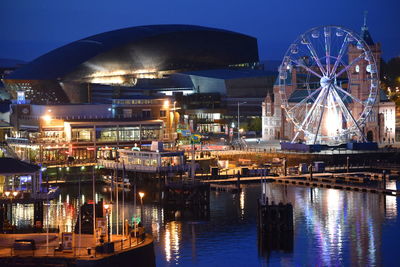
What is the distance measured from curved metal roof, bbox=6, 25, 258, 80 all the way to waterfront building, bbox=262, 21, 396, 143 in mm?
22387

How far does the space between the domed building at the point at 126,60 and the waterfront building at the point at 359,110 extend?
2179cm

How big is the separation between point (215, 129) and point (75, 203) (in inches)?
2657

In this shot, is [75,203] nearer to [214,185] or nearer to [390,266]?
[214,185]

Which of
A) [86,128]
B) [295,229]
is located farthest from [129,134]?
[295,229]

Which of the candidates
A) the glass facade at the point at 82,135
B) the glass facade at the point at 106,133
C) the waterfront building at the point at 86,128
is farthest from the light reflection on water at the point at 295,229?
the glass facade at the point at 106,133

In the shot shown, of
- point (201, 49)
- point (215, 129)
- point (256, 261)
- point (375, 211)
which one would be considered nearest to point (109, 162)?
point (375, 211)

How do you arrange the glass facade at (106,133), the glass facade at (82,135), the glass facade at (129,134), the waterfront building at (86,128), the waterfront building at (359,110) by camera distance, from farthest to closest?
the waterfront building at (359,110) → the glass facade at (129,134) → the glass facade at (106,133) → the glass facade at (82,135) → the waterfront building at (86,128)

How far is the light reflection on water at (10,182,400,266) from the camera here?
53031 mm

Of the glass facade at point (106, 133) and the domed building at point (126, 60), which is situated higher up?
the domed building at point (126, 60)

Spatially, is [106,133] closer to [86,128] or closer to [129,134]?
[86,128]

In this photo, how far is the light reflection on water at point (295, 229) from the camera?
2088 inches

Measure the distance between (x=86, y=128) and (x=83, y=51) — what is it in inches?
1227

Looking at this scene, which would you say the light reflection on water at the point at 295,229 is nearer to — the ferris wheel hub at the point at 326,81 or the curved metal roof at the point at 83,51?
the ferris wheel hub at the point at 326,81

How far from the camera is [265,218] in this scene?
59.7m
